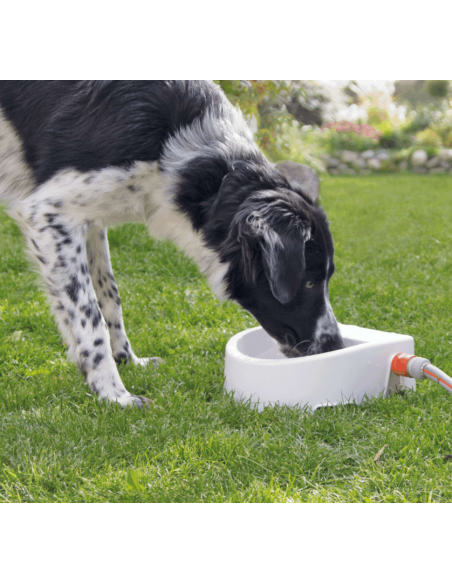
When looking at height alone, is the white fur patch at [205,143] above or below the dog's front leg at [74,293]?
above

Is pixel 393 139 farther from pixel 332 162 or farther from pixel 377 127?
pixel 332 162

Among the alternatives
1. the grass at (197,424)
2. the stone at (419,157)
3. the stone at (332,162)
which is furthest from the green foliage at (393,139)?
the grass at (197,424)

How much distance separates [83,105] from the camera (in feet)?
8.27

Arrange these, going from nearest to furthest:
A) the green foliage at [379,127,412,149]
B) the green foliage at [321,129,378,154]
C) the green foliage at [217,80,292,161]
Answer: the green foliage at [217,80,292,161]
the green foliage at [321,129,378,154]
the green foliage at [379,127,412,149]

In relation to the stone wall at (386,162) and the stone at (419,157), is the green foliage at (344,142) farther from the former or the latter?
the stone at (419,157)

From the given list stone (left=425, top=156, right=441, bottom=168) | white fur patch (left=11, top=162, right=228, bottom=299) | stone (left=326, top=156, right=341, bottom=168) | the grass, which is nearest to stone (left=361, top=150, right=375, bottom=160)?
stone (left=326, top=156, right=341, bottom=168)

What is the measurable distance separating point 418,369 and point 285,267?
2.38 ft

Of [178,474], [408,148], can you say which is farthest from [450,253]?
[408,148]

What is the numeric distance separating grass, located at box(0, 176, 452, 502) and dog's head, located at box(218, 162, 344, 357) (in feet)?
1.24

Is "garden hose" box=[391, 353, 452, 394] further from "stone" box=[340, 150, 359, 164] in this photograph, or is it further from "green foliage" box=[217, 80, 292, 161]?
"stone" box=[340, 150, 359, 164]

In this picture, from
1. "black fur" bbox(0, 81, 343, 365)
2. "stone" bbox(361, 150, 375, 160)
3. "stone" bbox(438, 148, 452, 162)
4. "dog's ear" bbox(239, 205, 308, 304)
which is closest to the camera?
"dog's ear" bbox(239, 205, 308, 304)

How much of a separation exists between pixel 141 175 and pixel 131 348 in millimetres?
1063

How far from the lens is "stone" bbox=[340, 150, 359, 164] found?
14.0 metres

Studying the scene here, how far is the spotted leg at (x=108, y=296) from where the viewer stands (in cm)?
303
